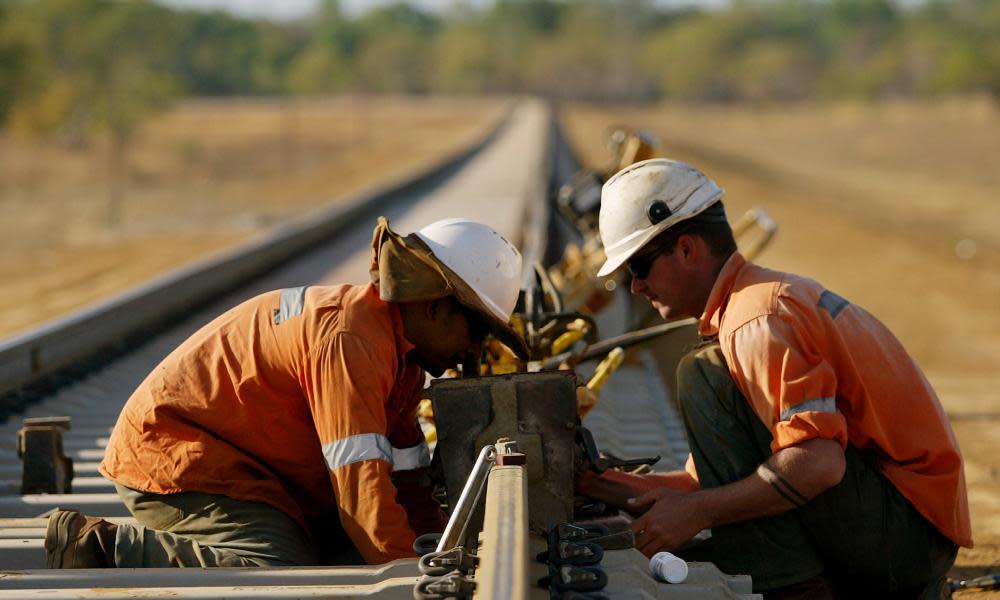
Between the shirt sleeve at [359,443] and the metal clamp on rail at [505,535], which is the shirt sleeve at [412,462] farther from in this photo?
the metal clamp on rail at [505,535]

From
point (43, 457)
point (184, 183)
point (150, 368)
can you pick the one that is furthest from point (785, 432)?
point (184, 183)

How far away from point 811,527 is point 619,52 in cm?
14761

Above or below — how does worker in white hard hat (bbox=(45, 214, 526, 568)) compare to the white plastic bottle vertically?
above

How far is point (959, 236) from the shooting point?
25.4 meters

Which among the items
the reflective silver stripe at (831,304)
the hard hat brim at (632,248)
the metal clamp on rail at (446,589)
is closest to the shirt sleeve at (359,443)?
the metal clamp on rail at (446,589)

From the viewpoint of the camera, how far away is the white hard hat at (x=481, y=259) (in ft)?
13.5

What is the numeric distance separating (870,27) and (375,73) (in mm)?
51716

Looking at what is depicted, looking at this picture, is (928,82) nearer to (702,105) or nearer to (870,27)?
(702,105)

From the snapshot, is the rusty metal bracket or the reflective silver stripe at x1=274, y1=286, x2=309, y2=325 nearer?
the reflective silver stripe at x1=274, y1=286, x2=309, y2=325

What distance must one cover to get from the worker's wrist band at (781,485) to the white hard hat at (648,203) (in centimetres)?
78

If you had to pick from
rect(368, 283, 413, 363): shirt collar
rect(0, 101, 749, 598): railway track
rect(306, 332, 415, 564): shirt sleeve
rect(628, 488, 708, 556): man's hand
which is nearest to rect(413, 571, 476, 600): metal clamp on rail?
rect(0, 101, 749, 598): railway track

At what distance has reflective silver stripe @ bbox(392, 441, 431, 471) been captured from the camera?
420 cm

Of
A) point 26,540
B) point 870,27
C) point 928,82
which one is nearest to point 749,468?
point 26,540

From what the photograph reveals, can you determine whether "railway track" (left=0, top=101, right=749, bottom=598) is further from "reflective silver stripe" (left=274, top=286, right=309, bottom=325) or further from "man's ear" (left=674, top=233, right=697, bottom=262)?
"man's ear" (left=674, top=233, right=697, bottom=262)
